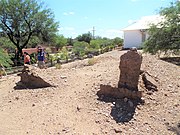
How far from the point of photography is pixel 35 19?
81.5 feet

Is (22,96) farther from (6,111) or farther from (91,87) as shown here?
(91,87)

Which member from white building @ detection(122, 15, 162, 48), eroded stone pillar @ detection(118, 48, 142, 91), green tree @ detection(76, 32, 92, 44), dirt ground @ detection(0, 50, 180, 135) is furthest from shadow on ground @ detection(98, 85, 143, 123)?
green tree @ detection(76, 32, 92, 44)

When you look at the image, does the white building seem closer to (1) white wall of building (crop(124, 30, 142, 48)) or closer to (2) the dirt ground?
(1) white wall of building (crop(124, 30, 142, 48))

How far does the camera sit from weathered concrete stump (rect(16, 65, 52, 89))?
8498mm

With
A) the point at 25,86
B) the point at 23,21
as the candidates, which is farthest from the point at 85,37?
the point at 25,86

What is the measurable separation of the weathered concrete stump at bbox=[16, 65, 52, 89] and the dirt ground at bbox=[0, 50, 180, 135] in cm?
32

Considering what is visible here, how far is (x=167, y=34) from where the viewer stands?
16.1 m

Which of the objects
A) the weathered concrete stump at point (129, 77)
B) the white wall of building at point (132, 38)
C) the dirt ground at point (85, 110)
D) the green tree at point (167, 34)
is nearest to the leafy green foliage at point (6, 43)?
the green tree at point (167, 34)

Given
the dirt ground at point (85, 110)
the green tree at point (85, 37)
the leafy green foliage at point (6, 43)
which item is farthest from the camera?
the green tree at point (85, 37)

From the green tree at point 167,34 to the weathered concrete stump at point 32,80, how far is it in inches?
401

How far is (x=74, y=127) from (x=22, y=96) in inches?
108

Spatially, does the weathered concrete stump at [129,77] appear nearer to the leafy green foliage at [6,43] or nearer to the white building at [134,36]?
the leafy green foliage at [6,43]

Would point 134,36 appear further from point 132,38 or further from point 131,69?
point 131,69

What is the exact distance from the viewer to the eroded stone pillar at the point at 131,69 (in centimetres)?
693
